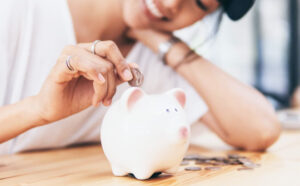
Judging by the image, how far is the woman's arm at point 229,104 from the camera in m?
1.24

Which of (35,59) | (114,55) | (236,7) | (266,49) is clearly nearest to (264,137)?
(236,7)

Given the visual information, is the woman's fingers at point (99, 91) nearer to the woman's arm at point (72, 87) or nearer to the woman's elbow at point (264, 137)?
the woman's arm at point (72, 87)

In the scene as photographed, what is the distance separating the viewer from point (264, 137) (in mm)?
1215

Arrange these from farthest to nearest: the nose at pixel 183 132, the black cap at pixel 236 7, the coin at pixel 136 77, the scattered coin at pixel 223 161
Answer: the black cap at pixel 236 7
the scattered coin at pixel 223 161
the coin at pixel 136 77
the nose at pixel 183 132

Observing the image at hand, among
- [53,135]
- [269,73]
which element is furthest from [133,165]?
[269,73]

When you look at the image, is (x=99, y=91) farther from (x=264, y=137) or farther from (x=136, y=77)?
(x=264, y=137)

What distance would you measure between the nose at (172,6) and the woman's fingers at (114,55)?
0.49 meters

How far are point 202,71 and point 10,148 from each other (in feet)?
2.27

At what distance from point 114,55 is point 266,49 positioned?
284 cm

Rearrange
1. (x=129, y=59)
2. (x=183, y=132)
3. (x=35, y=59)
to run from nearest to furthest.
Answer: (x=183, y=132) < (x=35, y=59) < (x=129, y=59)

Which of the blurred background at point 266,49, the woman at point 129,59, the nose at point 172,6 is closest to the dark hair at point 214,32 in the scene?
the woman at point 129,59

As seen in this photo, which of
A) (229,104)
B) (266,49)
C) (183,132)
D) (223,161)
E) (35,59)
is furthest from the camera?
(266,49)

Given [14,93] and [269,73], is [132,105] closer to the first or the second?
[14,93]

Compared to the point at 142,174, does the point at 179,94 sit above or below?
above
